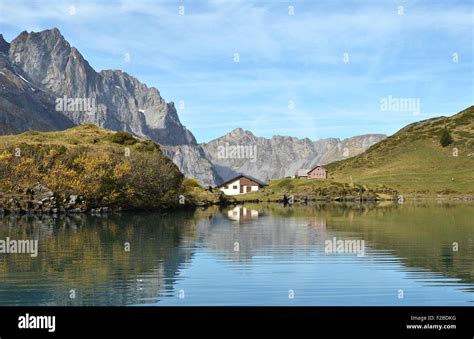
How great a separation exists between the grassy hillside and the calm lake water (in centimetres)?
4073

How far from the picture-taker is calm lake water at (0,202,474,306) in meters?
29.9

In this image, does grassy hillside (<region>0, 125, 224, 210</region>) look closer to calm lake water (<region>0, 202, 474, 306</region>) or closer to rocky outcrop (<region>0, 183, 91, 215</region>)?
rocky outcrop (<region>0, 183, 91, 215</region>)

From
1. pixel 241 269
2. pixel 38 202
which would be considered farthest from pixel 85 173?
pixel 241 269

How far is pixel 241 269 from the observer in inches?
1563

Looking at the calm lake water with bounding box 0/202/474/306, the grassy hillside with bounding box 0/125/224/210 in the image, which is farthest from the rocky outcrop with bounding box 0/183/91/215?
the calm lake water with bounding box 0/202/474/306

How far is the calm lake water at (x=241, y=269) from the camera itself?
29.9m

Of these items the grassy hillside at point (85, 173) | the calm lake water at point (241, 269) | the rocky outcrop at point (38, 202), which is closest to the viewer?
the calm lake water at point (241, 269)

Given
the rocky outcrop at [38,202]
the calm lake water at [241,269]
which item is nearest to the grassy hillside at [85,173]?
the rocky outcrop at [38,202]

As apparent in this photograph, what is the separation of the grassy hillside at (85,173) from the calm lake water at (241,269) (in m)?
40.7

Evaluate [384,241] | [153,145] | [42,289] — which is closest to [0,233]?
[42,289]

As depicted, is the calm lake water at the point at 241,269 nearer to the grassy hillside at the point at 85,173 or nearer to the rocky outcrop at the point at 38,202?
the rocky outcrop at the point at 38,202
